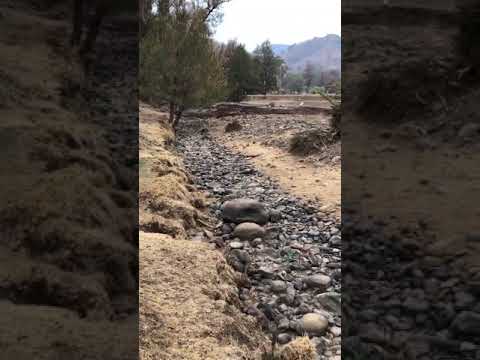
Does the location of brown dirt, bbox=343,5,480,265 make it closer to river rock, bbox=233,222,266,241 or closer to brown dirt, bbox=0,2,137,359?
river rock, bbox=233,222,266,241

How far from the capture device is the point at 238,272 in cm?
290

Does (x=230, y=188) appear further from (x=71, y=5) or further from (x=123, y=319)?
(x=123, y=319)

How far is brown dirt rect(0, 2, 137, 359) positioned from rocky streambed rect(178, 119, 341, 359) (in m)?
0.86

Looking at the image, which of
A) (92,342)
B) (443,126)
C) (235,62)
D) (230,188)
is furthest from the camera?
(235,62)

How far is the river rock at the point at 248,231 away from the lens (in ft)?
12.0

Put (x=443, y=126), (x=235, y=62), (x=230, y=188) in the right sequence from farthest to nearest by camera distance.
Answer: (x=235, y=62) < (x=443, y=126) < (x=230, y=188)

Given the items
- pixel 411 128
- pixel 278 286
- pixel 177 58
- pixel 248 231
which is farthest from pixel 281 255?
pixel 177 58

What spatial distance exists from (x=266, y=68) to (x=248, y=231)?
15409mm

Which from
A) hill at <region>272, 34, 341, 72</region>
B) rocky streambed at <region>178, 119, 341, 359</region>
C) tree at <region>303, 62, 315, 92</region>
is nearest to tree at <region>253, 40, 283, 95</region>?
tree at <region>303, 62, 315, 92</region>

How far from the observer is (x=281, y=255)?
11.2 feet

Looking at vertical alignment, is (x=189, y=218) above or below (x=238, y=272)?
above

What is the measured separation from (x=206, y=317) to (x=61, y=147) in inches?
40.7

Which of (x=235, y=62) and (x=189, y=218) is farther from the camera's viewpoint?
(x=235, y=62)

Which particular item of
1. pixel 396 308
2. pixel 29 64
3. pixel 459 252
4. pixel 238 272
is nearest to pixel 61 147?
pixel 29 64
